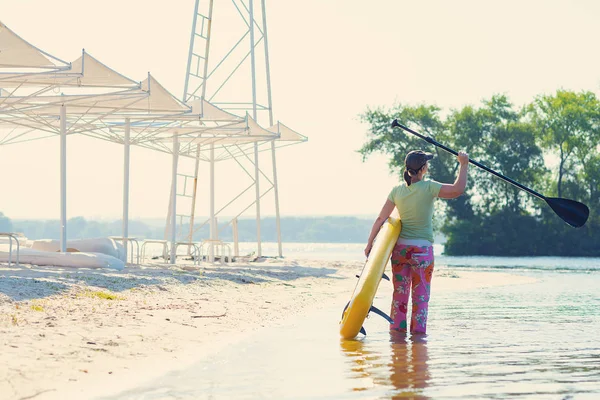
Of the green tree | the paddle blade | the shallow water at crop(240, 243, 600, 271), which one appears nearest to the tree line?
the green tree

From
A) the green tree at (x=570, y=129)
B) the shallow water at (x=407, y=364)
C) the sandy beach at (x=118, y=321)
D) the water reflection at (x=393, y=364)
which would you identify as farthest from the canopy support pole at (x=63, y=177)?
the green tree at (x=570, y=129)

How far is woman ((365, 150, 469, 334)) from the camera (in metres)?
8.42

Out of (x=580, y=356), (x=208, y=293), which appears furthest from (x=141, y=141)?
(x=580, y=356)

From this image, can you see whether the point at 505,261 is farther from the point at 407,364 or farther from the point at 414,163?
the point at 407,364

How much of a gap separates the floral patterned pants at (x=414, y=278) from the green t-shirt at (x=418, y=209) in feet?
0.43

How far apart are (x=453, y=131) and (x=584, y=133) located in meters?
8.09

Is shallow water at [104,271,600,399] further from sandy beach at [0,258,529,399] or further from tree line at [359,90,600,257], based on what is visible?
tree line at [359,90,600,257]

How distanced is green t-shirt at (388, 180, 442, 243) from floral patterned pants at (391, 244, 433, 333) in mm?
131

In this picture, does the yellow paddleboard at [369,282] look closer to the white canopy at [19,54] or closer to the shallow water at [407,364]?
the shallow water at [407,364]

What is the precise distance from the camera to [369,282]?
873cm

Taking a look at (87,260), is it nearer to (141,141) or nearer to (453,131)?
(141,141)

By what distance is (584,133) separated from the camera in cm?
5669

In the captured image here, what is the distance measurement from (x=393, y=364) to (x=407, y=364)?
11cm

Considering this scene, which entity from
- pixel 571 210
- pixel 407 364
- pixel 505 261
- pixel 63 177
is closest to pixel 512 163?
pixel 505 261
